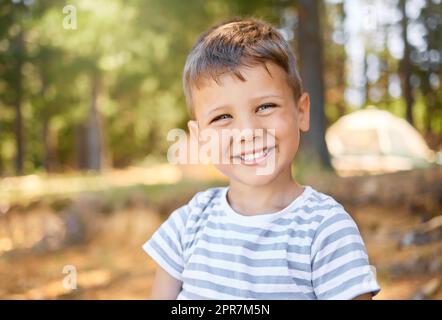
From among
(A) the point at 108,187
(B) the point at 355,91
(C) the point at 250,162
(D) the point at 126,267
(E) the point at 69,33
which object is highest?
(E) the point at 69,33

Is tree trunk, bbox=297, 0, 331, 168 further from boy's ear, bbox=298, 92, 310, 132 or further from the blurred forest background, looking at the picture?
boy's ear, bbox=298, 92, 310, 132

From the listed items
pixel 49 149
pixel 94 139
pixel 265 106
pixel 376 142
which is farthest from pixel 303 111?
pixel 49 149

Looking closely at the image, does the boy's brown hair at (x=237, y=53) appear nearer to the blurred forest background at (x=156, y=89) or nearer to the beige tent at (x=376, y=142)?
the blurred forest background at (x=156, y=89)

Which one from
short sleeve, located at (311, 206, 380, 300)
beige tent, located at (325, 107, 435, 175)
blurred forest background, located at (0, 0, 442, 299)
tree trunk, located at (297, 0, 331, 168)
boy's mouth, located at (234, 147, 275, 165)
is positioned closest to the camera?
short sleeve, located at (311, 206, 380, 300)

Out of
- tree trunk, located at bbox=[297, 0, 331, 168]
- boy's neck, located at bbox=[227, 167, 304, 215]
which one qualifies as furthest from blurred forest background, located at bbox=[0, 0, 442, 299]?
boy's neck, located at bbox=[227, 167, 304, 215]

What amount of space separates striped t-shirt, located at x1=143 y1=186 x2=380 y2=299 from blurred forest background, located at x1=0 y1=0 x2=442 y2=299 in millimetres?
1466

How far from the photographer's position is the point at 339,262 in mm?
808

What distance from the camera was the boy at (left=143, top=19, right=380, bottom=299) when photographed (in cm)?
83

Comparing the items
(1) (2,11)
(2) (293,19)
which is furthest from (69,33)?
(2) (293,19)

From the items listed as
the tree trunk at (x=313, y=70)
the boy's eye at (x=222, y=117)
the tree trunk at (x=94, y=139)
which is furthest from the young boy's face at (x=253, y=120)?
the tree trunk at (x=94, y=139)

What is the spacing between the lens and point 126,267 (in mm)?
3166

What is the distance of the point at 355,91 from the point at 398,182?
2527 millimetres

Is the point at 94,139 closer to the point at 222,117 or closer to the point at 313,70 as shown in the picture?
the point at 313,70

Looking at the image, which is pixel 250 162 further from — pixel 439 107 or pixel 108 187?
pixel 439 107
